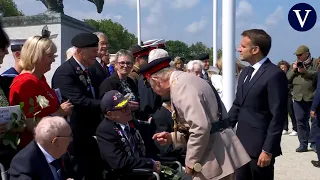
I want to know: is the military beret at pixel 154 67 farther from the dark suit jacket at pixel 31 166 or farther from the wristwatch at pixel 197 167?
the dark suit jacket at pixel 31 166

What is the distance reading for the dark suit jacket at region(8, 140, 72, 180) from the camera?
2.79m

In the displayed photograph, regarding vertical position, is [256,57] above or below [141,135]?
above

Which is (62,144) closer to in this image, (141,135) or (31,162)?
(31,162)

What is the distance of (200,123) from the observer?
3.05 meters

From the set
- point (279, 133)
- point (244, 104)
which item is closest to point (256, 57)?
point (244, 104)

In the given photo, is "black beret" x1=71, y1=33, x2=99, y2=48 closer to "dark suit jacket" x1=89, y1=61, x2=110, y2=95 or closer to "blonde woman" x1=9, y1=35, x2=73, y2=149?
"dark suit jacket" x1=89, y1=61, x2=110, y2=95

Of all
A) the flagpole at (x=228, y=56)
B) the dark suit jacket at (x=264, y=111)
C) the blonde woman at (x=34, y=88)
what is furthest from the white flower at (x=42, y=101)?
the flagpole at (x=228, y=56)

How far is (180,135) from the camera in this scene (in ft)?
11.6

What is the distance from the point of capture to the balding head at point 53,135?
2.90 m

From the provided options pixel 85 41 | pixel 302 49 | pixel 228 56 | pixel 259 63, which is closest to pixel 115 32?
pixel 302 49

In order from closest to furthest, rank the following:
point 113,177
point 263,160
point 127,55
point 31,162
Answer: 1. point 31,162
2. point 263,160
3. point 113,177
4. point 127,55

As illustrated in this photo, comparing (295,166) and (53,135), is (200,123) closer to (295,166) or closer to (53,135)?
(53,135)

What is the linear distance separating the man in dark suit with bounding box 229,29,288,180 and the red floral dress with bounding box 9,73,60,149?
5.49 ft

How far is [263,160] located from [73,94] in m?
1.91
